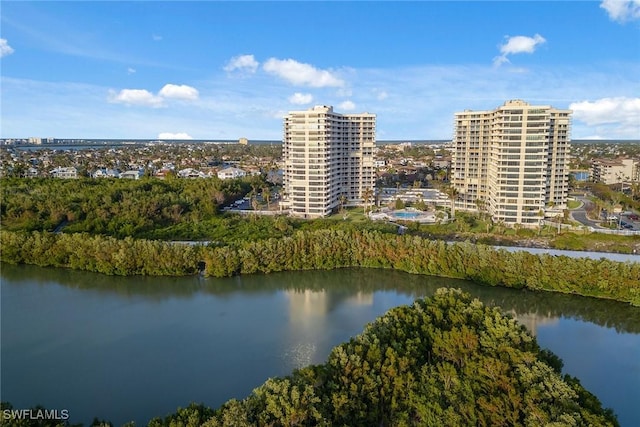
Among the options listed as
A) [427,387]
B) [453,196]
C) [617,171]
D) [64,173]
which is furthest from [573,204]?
[64,173]

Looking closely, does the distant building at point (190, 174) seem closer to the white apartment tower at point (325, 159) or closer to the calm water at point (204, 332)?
the white apartment tower at point (325, 159)

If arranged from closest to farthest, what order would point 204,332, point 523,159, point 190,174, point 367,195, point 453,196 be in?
point 204,332 < point 523,159 < point 453,196 < point 367,195 < point 190,174

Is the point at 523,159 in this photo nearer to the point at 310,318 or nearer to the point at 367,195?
the point at 367,195

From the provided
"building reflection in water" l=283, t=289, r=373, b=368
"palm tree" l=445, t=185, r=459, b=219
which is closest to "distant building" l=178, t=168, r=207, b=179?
"palm tree" l=445, t=185, r=459, b=219

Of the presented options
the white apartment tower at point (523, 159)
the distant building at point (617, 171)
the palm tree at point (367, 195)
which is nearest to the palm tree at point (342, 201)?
the palm tree at point (367, 195)

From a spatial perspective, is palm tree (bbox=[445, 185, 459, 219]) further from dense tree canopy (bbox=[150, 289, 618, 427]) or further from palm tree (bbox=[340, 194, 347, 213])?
dense tree canopy (bbox=[150, 289, 618, 427])
